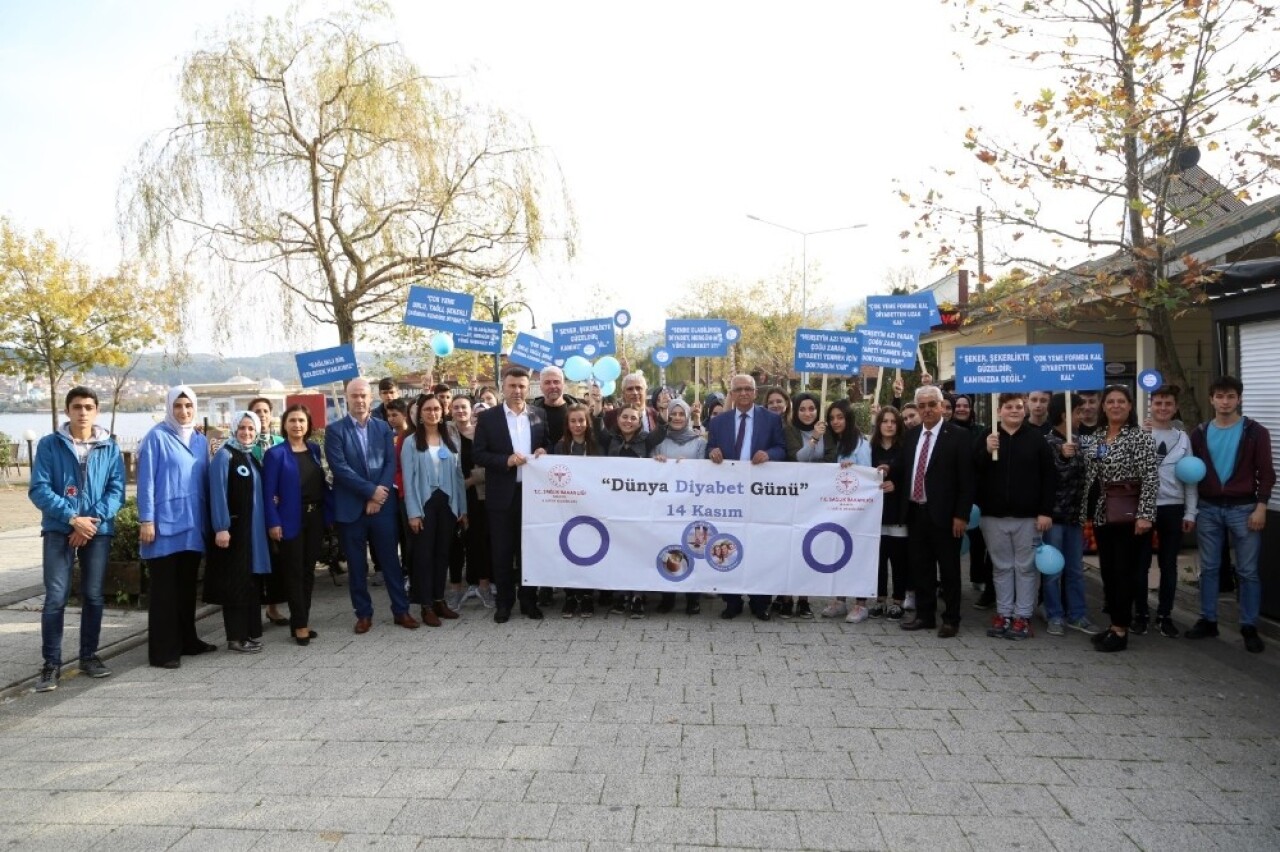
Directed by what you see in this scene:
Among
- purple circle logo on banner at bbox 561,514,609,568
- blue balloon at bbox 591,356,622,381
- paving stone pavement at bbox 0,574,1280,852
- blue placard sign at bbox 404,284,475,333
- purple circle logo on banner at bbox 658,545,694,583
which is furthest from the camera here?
blue balloon at bbox 591,356,622,381

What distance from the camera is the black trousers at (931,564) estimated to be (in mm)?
7031

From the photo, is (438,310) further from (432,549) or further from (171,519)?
(171,519)

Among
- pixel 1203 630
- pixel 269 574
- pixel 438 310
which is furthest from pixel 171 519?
pixel 1203 630

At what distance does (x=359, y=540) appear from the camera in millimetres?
7367

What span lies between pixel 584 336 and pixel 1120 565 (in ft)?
24.3

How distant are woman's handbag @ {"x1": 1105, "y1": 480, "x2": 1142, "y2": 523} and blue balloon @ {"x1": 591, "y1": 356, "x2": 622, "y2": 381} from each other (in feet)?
23.5

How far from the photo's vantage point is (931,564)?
7160 mm

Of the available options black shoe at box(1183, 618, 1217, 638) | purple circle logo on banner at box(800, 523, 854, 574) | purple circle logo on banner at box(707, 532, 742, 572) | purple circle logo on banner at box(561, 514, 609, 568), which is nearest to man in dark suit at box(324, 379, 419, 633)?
purple circle logo on banner at box(561, 514, 609, 568)

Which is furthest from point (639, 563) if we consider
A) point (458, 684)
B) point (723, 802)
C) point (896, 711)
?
point (723, 802)

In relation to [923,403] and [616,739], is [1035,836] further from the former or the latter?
[923,403]

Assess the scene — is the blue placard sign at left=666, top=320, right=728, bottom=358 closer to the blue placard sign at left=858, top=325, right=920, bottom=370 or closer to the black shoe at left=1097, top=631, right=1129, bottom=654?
the blue placard sign at left=858, top=325, right=920, bottom=370

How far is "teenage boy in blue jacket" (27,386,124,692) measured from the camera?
5957 millimetres

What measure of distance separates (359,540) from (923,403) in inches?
182

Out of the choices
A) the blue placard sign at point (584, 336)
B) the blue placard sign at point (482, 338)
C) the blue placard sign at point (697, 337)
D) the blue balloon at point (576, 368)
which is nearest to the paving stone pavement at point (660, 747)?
the blue placard sign at point (482, 338)
